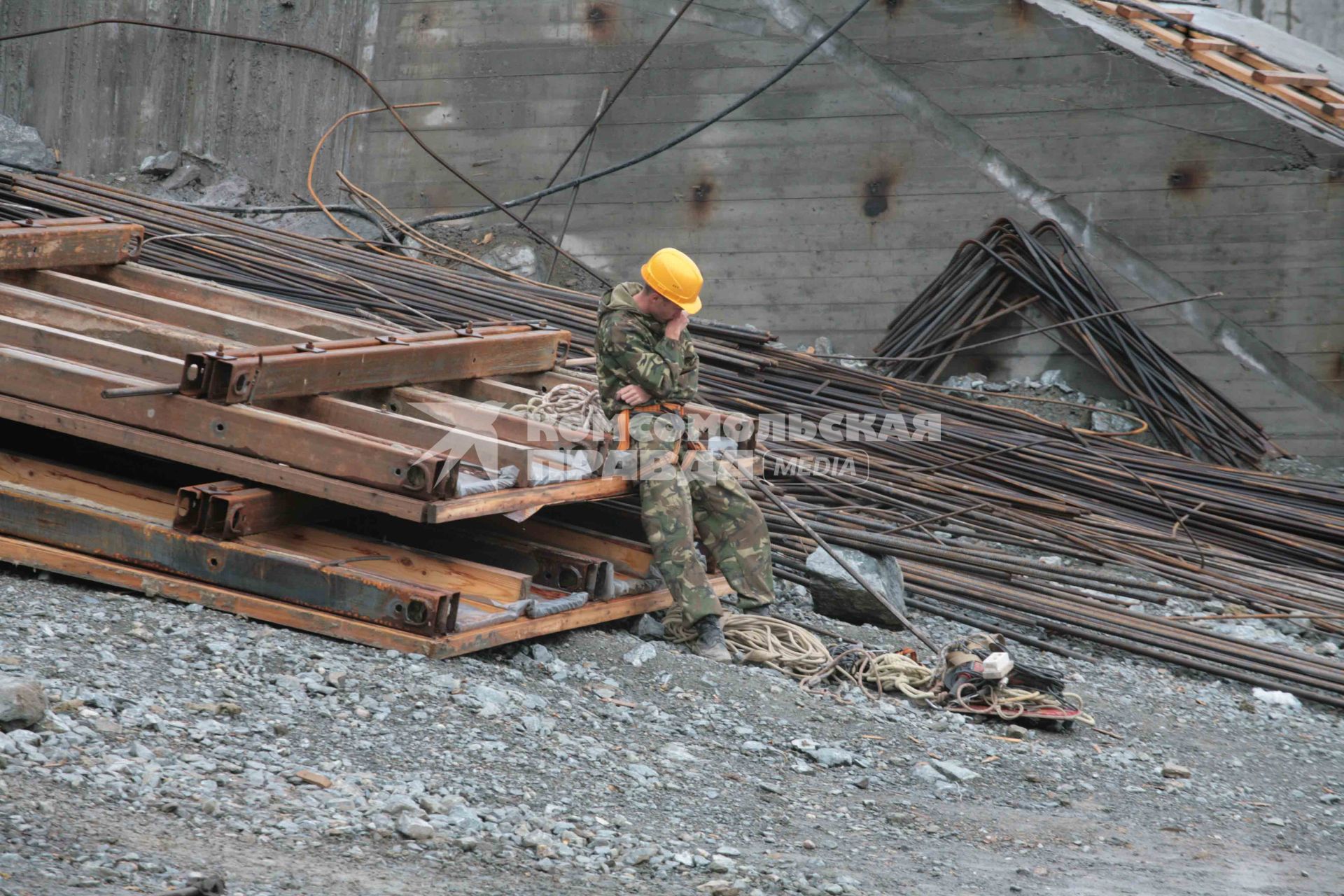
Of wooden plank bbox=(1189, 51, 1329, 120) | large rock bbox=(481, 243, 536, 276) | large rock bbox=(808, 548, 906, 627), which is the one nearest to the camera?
large rock bbox=(808, 548, 906, 627)

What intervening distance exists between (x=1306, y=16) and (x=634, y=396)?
14.0 meters

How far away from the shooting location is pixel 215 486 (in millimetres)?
4402

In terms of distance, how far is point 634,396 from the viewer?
522cm

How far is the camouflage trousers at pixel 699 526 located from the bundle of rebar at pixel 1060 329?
178 inches

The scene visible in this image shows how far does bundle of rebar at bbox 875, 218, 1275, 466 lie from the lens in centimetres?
944

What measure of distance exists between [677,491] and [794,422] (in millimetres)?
2816

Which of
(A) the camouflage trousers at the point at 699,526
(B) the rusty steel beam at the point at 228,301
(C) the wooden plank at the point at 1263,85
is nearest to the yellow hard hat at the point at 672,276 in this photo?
(A) the camouflage trousers at the point at 699,526

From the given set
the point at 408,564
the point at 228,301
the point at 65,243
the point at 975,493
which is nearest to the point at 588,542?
the point at 408,564

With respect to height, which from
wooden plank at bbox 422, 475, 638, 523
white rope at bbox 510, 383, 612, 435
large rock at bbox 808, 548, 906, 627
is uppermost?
white rope at bbox 510, 383, 612, 435

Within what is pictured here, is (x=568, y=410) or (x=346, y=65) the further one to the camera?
(x=346, y=65)

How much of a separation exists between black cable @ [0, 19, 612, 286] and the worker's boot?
6139 millimetres

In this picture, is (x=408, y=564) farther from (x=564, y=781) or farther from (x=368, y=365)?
(x=564, y=781)

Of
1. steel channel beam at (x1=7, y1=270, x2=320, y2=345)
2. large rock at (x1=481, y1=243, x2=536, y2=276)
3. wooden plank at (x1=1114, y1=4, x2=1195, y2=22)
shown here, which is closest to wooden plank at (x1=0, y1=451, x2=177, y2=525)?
steel channel beam at (x1=7, y1=270, x2=320, y2=345)

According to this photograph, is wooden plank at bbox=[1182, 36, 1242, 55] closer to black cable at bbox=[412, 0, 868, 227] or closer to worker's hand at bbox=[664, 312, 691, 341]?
black cable at bbox=[412, 0, 868, 227]
